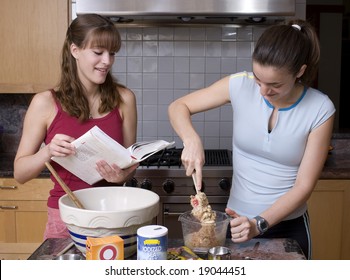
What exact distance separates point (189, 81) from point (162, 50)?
255 millimetres

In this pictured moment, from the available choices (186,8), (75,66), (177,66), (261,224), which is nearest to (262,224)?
(261,224)

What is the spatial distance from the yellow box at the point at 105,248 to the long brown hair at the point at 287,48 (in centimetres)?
71

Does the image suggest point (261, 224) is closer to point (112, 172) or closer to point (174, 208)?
point (112, 172)

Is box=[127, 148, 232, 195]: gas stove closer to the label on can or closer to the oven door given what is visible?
the oven door

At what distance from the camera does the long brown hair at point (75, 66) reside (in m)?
1.74

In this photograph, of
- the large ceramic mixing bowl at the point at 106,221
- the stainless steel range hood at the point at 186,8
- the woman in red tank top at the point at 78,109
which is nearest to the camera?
the large ceramic mixing bowl at the point at 106,221

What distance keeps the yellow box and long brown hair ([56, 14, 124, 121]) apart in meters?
0.66

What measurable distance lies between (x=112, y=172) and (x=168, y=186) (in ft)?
2.95

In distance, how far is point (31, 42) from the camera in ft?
9.15

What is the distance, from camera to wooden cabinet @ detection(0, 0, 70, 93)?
2760 millimetres

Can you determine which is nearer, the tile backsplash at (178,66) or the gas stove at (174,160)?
the gas stove at (174,160)

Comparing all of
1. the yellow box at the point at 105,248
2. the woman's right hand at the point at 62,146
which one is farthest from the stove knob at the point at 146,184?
the yellow box at the point at 105,248

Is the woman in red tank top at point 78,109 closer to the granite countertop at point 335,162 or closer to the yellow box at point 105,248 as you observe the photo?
the yellow box at point 105,248
